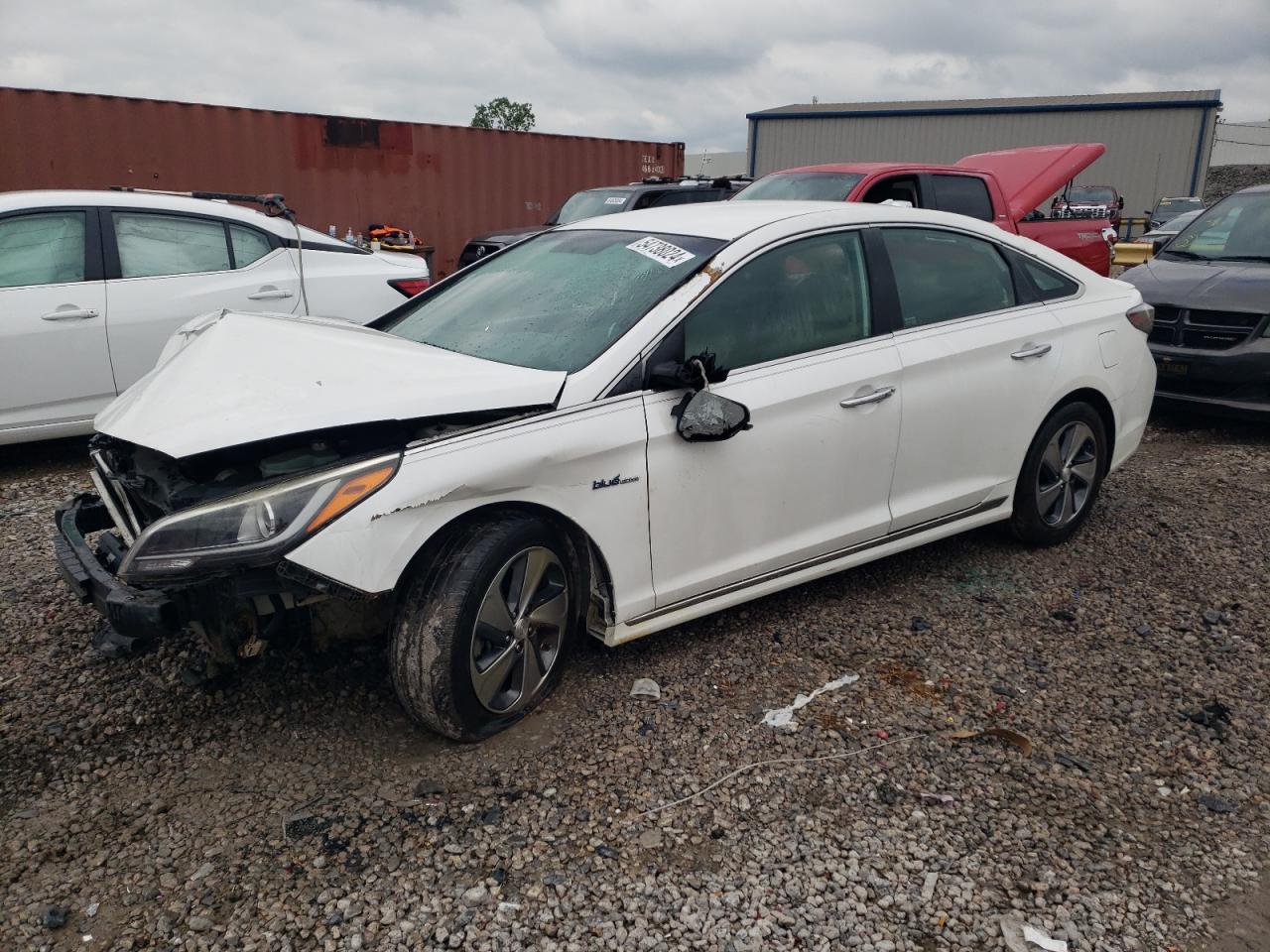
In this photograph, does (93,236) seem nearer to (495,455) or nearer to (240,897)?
(495,455)

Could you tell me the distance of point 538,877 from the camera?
242cm

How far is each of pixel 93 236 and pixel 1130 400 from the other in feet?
18.5

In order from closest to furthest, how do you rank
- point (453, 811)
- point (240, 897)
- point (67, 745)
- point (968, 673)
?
point (240, 897)
point (453, 811)
point (67, 745)
point (968, 673)

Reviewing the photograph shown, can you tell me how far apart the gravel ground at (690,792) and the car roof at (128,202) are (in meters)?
2.56

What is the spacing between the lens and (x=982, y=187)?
8422 millimetres

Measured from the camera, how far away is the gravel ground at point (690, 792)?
7.55ft

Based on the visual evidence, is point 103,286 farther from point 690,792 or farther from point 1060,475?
point 1060,475

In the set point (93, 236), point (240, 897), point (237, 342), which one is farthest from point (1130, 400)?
point (93, 236)

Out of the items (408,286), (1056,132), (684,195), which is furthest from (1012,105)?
(408,286)

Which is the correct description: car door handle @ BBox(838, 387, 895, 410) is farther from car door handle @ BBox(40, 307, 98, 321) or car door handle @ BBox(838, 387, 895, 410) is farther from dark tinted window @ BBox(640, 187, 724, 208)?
dark tinted window @ BBox(640, 187, 724, 208)

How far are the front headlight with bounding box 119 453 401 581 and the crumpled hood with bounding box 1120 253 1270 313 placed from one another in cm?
617

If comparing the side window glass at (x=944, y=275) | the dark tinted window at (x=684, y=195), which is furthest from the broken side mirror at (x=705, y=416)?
the dark tinted window at (x=684, y=195)

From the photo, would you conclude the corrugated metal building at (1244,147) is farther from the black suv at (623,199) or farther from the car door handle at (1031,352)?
the car door handle at (1031,352)

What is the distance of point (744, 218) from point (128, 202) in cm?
400
